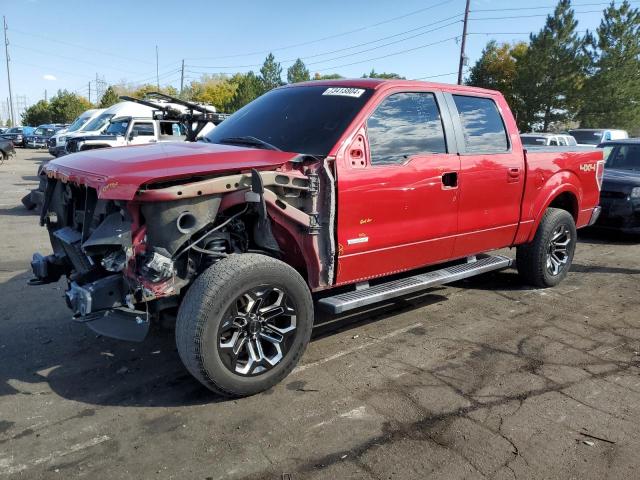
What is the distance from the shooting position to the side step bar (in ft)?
12.4

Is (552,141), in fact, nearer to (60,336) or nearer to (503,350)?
(503,350)

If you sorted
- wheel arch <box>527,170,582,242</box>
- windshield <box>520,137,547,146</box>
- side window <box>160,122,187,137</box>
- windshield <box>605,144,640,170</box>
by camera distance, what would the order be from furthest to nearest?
windshield <box>520,137,547,146</box> → side window <box>160,122,187,137</box> → windshield <box>605,144,640,170</box> → wheel arch <box>527,170,582,242</box>

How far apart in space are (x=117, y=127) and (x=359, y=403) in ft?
52.5

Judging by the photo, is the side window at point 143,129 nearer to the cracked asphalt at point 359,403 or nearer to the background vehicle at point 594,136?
the cracked asphalt at point 359,403

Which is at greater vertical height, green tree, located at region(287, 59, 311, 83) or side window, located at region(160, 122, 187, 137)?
green tree, located at region(287, 59, 311, 83)

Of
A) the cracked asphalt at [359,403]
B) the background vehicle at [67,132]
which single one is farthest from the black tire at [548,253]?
the background vehicle at [67,132]

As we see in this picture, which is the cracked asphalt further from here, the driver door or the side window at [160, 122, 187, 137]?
the side window at [160, 122, 187, 137]

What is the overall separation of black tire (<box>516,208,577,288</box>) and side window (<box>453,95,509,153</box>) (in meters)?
1.13

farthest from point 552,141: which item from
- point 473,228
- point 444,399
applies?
point 444,399

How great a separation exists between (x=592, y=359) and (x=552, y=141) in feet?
57.8

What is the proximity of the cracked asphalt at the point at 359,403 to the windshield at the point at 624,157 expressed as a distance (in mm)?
5566

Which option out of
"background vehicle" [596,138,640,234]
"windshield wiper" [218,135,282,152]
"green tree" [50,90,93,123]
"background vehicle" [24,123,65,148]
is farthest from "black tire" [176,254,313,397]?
"green tree" [50,90,93,123]

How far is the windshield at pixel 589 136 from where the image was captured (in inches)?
930

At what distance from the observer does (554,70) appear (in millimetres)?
40312
